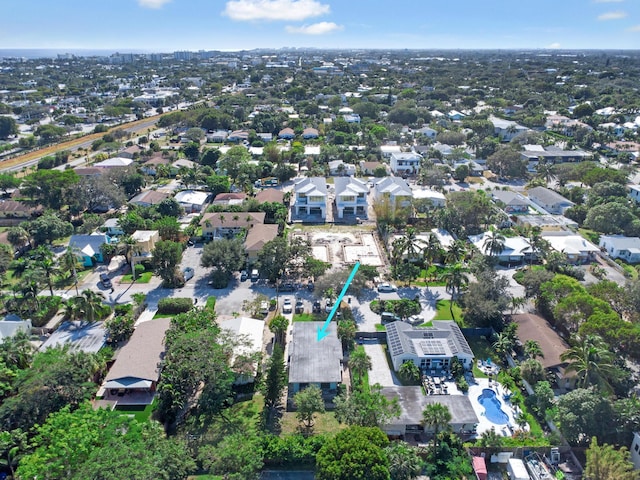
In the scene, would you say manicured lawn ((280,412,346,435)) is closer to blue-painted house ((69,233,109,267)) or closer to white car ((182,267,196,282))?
white car ((182,267,196,282))

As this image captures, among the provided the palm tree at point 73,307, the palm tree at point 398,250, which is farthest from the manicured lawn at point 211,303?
the palm tree at point 398,250

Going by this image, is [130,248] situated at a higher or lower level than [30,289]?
lower

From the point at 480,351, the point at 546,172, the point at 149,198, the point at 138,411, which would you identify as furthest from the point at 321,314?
the point at 546,172

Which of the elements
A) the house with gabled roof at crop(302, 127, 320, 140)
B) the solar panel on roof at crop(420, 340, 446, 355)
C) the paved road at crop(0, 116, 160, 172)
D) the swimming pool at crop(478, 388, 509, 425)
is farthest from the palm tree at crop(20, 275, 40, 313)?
the house with gabled roof at crop(302, 127, 320, 140)

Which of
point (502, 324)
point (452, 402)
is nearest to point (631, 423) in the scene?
point (452, 402)

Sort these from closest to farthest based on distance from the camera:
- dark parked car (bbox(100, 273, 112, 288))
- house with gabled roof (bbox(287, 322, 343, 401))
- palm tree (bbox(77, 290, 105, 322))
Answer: house with gabled roof (bbox(287, 322, 343, 401)) → palm tree (bbox(77, 290, 105, 322)) → dark parked car (bbox(100, 273, 112, 288))

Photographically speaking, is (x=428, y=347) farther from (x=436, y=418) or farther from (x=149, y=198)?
(x=149, y=198)

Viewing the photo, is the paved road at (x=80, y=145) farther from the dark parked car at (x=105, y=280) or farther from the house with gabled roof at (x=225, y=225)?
the house with gabled roof at (x=225, y=225)
